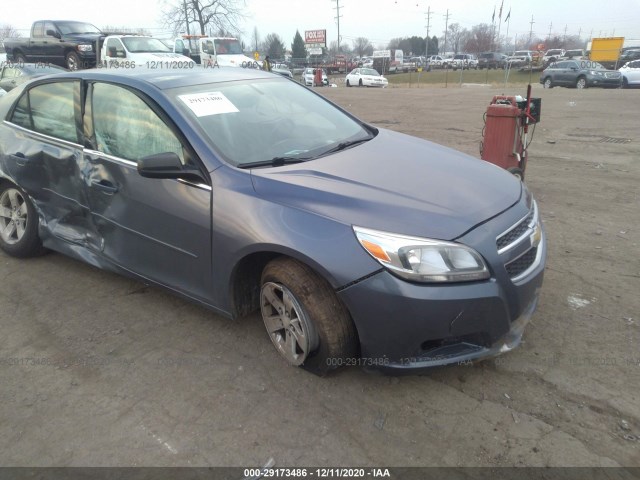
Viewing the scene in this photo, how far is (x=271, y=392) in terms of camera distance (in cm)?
279

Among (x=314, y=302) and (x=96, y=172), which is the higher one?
(x=96, y=172)

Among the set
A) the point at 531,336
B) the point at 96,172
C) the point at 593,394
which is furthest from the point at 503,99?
the point at 96,172

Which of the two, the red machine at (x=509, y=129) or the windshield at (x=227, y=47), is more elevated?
the windshield at (x=227, y=47)

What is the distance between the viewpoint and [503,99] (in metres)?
6.25

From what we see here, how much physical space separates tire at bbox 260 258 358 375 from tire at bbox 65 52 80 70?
19263 mm

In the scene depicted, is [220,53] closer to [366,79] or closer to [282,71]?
[282,71]

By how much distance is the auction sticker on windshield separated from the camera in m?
3.25

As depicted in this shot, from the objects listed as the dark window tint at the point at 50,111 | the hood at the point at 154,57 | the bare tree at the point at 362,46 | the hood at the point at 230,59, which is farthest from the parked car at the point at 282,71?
the bare tree at the point at 362,46

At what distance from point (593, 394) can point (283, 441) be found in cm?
164

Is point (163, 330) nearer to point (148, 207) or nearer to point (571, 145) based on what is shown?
point (148, 207)

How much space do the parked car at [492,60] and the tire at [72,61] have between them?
48624 millimetres

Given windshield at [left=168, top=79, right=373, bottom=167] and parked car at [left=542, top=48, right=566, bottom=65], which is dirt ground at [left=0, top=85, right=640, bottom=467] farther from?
parked car at [left=542, top=48, right=566, bottom=65]

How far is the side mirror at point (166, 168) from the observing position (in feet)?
9.65

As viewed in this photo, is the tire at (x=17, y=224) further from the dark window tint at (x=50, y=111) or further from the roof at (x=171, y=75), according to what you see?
the roof at (x=171, y=75)
